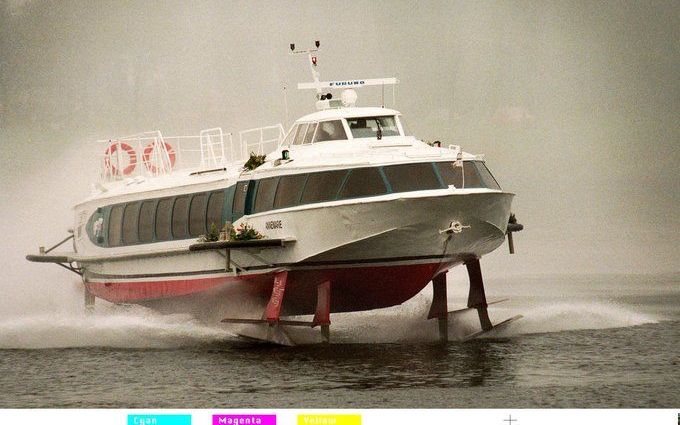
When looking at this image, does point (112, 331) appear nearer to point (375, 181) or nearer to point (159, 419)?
point (375, 181)


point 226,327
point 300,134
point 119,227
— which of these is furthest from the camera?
point 119,227

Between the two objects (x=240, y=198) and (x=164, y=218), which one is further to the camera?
(x=164, y=218)

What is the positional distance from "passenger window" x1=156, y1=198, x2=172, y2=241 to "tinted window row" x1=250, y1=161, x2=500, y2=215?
3814 millimetres

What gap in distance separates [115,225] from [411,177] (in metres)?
8.85

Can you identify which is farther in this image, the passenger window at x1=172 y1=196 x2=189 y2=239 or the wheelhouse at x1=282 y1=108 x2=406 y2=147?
the passenger window at x1=172 y1=196 x2=189 y2=239

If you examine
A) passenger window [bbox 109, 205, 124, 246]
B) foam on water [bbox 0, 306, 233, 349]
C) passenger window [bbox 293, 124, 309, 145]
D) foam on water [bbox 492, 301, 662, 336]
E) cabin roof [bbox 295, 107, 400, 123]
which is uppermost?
cabin roof [bbox 295, 107, 400, 123]

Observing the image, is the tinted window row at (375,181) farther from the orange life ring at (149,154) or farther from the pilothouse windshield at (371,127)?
the orange life ring at (149,154)

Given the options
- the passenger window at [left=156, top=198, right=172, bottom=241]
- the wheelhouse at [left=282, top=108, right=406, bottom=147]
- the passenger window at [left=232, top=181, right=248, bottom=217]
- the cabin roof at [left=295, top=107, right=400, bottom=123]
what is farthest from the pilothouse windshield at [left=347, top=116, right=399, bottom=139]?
the passenger window at [left=156, top=198, right=172, bottom=241]

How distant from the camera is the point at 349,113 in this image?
29.0 metres

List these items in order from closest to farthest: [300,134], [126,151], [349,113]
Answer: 1. [349,113]
2. [300,134]
3. [126,151]

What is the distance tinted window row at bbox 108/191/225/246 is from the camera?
30.0 meters

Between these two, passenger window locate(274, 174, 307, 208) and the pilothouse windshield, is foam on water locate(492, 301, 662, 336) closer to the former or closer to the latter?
the pilothouse windshield

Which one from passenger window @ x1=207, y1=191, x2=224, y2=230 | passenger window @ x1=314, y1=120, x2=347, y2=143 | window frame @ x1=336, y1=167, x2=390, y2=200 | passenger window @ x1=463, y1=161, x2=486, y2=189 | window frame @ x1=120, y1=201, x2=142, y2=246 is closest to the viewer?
window frame @ x1=336, y1=167, x2=390, y2=200

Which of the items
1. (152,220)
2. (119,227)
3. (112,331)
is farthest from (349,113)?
(112,331)
